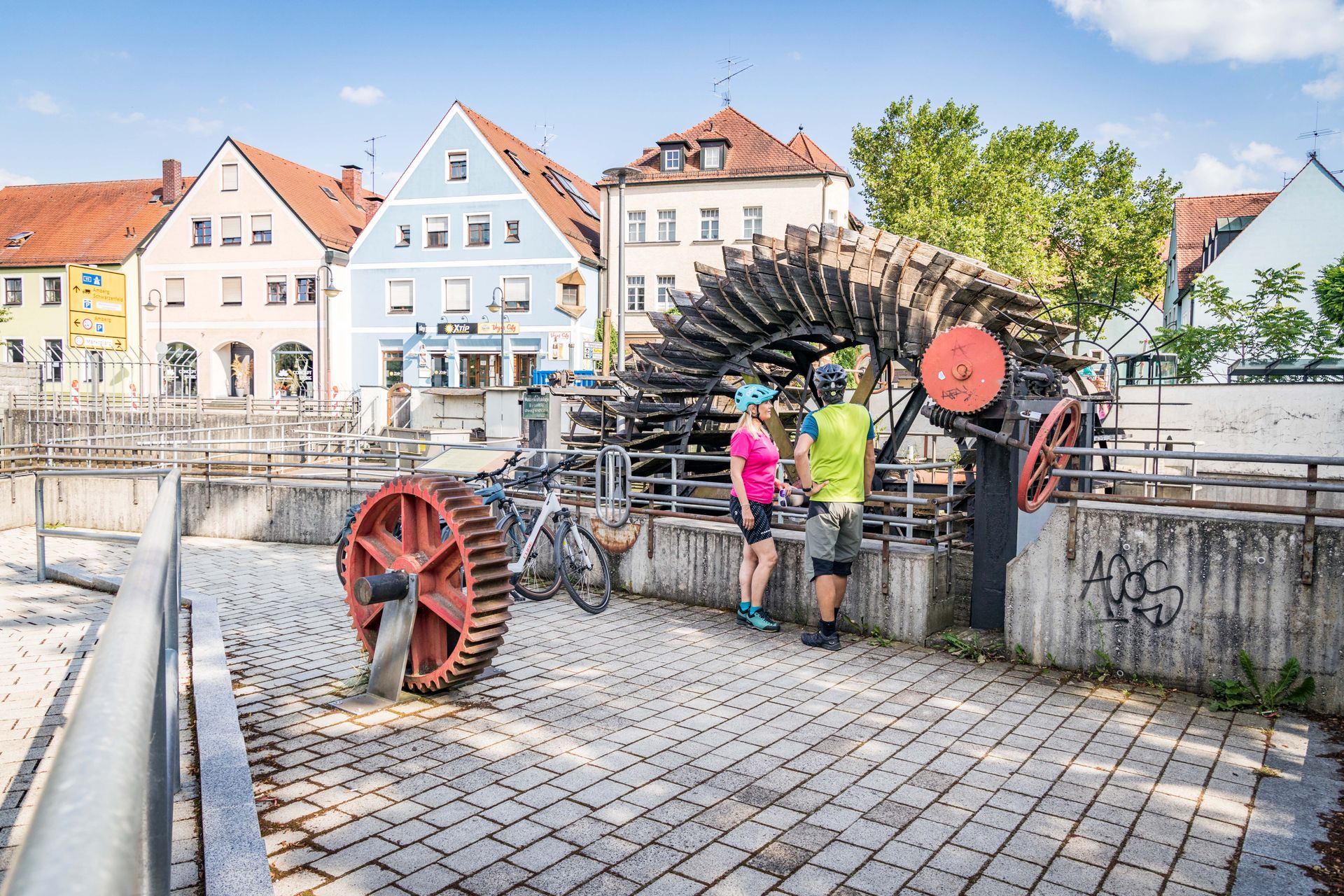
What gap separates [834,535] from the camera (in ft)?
23.8

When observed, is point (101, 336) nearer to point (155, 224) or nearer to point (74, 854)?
point (155, 224)

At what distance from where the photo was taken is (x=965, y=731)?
5535 millimetres

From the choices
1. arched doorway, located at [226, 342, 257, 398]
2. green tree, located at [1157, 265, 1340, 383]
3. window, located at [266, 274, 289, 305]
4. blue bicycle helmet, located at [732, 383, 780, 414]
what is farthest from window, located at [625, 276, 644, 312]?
blue bicycle helmet, located at [732, 383, 780, 414]

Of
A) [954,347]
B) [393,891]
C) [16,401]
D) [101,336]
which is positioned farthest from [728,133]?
[393,891]

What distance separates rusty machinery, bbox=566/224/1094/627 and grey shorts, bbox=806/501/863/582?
1.19 metres

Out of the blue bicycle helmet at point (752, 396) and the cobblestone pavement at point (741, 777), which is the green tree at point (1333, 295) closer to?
the blue bicycle helmet at point (752, 396)

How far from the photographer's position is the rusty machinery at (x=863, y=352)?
7949 mm

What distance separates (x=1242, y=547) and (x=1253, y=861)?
275 centimetres

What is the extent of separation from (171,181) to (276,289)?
11675 millimetres

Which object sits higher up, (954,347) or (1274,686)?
(954,347)

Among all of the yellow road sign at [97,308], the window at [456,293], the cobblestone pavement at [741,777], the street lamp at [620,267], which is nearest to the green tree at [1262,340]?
the street lamp at [620,267]

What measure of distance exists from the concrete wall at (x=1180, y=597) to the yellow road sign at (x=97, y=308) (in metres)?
26.9

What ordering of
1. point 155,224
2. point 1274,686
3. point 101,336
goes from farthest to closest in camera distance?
point 155,224
point 101,336
point 1274,686

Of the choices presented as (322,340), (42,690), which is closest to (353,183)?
(322,340)
